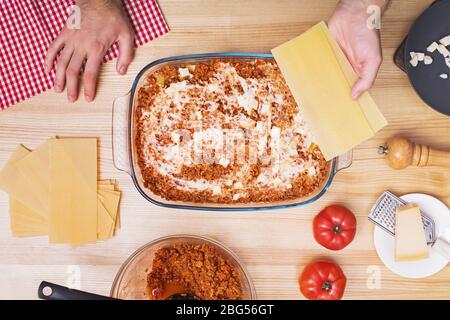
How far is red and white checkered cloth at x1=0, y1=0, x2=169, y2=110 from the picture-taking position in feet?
5.08

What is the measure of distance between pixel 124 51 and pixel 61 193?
50 centimetres

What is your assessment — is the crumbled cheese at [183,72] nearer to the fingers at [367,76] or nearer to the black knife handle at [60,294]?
the fingers at [367,76]

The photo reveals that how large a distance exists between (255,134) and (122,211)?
51cm

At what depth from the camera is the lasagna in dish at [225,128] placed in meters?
1.51

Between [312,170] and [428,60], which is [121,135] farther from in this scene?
[428,60]

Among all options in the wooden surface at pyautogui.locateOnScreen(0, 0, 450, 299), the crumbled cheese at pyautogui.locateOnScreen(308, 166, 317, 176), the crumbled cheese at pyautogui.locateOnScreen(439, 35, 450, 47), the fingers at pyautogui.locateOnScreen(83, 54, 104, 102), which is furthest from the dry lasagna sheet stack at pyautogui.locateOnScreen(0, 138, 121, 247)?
the crumbled cheese at pyautogui.locateOnScreen(439, 35, 450, 47)

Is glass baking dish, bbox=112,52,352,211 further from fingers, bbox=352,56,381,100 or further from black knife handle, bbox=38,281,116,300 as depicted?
black knife handle, bbox=38,281,116,300

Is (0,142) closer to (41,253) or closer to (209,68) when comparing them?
(41,253)

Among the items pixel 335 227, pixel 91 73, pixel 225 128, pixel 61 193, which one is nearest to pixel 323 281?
pixel 335 227

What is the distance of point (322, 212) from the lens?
Result: 153cm

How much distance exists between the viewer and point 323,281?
149 centimetres

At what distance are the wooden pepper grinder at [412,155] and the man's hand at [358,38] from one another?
0.22 m

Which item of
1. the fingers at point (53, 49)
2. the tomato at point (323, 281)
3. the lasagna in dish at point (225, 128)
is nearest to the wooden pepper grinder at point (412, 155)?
the lasagna in dish at point (225, 128)
